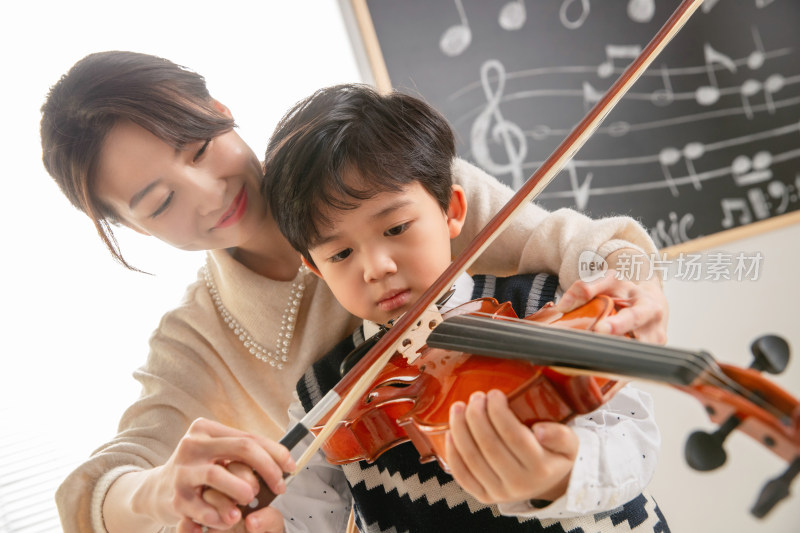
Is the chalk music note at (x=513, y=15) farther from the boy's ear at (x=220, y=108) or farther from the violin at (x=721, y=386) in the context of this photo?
the violin at (x=721, y=386)

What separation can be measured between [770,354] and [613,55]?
1.02 meters

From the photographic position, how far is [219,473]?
42cm

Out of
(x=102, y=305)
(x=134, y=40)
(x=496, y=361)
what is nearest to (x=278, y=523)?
(x=496, y=361)

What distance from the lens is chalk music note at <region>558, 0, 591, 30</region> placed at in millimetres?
1188

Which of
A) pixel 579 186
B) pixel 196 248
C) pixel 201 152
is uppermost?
pixel 201 152

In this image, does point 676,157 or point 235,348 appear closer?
point 235,348

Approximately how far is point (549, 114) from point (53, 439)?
3.61 feet

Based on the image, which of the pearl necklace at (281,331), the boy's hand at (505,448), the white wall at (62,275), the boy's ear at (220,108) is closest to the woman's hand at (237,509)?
the boy's hand at (505,448)

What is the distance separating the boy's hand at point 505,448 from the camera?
0.37 metres

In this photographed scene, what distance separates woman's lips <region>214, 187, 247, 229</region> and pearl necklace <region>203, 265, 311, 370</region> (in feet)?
0.44

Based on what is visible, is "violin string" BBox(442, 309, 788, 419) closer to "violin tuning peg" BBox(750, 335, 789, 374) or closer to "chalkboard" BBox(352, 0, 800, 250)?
"violin tuning peg" BBox(750, 335, 789, 374)

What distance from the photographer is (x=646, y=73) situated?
1198mm

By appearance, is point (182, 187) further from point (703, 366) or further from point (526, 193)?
point (703, 366)

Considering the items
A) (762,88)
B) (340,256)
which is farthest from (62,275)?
(762,88)
